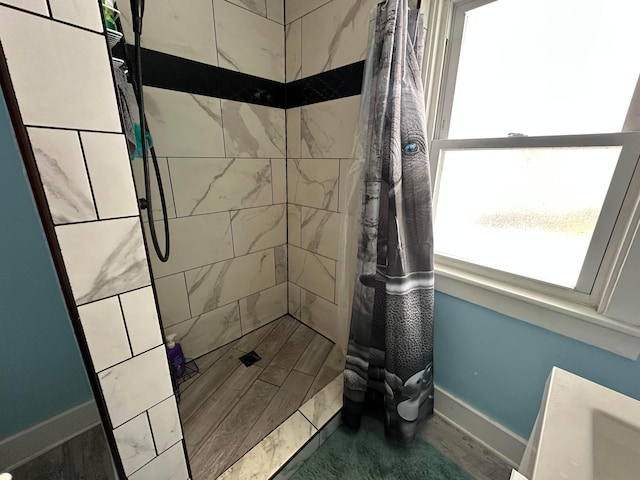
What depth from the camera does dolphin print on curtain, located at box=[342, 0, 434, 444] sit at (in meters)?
0.99

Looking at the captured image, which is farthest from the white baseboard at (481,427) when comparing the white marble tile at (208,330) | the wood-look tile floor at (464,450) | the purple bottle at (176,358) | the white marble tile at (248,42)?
the white marble tile at (248,42)

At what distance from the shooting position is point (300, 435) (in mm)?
1151

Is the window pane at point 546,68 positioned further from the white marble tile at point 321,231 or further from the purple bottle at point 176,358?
the purple bottle at point 176,358

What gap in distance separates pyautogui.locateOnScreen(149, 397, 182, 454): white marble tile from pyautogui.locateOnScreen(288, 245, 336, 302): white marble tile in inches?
42.0

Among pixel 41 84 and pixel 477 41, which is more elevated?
pixel 477 41

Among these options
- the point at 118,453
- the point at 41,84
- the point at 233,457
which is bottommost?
the point at 233,457

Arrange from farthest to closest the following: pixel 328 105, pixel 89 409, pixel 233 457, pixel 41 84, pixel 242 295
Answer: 1. pixel 242 295
2. pixel 328 105
3. pixel 233 457
4. pixel 89 409
5. pixel 41 84

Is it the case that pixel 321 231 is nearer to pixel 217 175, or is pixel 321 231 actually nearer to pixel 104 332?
pixel 217 175

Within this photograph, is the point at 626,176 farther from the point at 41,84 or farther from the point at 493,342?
the point at 41,84

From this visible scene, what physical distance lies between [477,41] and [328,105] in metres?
0.71

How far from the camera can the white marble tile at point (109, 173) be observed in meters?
0.52

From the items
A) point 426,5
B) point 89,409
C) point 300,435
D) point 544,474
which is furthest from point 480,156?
point 89,409

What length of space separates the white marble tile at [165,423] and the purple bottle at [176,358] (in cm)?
69

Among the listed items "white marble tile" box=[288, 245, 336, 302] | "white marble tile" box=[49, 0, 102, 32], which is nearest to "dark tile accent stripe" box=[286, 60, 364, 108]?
"white marble tile" box=[288, 245, 336, 302]
